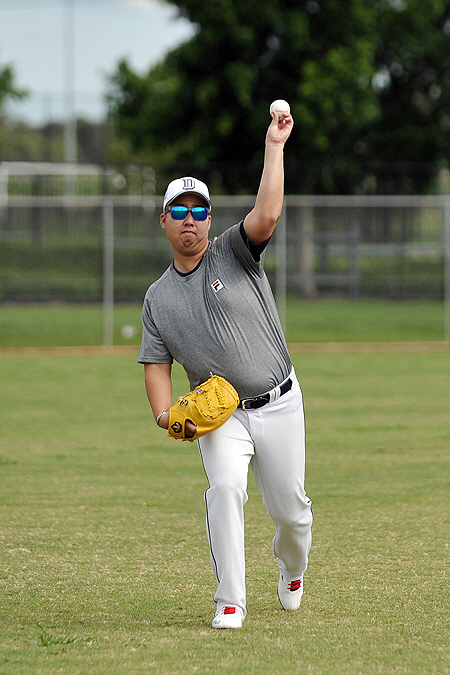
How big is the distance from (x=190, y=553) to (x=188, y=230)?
2176mm

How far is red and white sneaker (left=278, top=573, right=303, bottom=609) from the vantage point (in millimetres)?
4731

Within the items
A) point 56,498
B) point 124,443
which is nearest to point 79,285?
point 124,443

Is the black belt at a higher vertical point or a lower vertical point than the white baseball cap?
lower

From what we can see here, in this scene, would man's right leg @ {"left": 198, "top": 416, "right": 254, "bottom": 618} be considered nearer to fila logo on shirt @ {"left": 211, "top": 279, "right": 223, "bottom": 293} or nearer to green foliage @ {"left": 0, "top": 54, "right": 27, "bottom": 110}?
fila logo on shirt @ {"left": 211, "top": 279, "right": 223, "bottom": 293}

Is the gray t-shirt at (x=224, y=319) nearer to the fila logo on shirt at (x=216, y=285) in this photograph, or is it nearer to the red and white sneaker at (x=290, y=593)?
the fila logo on shirt at (x=216, y=285)

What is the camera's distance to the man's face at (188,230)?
4.52 metres

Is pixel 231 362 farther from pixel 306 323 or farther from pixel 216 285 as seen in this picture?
pixel 306 323

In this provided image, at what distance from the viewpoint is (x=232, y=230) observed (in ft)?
14.9

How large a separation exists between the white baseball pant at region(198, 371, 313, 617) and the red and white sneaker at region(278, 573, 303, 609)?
0.10 feet

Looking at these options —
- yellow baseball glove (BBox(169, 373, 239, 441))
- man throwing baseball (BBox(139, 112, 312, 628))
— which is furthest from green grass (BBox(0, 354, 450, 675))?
yellow baseball glove (BBox(169, 373, 239, 441))

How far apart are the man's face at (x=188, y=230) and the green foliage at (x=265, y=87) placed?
22739 millimetres

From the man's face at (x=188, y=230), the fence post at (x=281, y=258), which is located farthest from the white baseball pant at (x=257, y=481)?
the fence post at (x=281, y=258)

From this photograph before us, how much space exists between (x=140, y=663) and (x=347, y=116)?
82.1ft

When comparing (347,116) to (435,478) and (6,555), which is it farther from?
(6,555)
